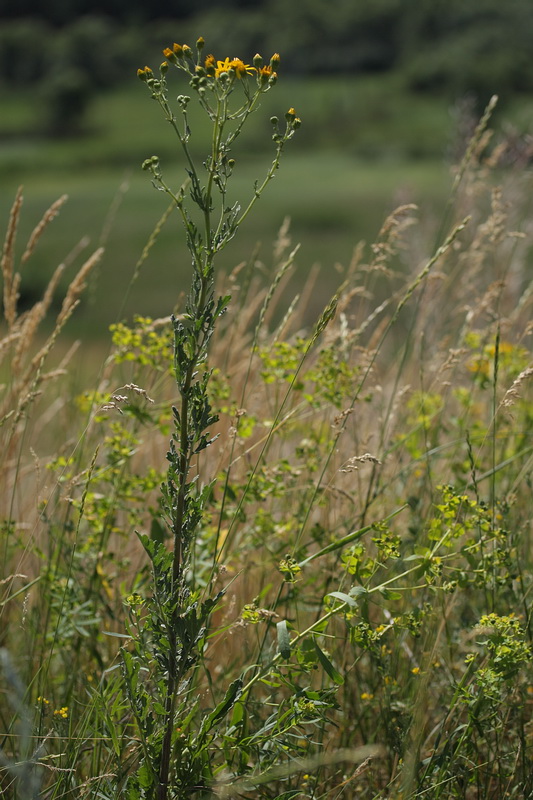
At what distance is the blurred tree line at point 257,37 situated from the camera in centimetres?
5159

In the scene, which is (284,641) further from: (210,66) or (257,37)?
(257,37)

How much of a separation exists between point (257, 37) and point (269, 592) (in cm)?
6486

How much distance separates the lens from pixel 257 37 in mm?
60188

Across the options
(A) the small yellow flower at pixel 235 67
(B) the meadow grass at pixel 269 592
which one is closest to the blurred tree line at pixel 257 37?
(B) the meadow grass at pixel 269 592

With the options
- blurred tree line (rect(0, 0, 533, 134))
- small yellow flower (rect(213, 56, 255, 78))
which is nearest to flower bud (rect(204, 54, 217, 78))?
small yellow flower (rect(213, 56, 255, 78))

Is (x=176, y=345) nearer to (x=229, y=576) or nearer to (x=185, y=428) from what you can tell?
(x=185, y=428)

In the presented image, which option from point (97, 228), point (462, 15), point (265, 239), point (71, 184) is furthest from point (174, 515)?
point (462, 15)

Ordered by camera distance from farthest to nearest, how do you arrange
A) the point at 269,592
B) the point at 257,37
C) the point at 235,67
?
the point at 257,37
the point at 269,592
the point at 235,67

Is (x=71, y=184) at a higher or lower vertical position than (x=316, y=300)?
higher

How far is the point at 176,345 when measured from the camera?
0.93 m

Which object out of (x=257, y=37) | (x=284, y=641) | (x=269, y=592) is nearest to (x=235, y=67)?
(x=284, y=641)

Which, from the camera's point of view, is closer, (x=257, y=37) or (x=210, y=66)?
(x=210, y=66)

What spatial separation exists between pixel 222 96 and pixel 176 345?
1.03 ft

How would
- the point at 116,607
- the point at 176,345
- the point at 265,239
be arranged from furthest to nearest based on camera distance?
the point at 265,239, the point at 116,607, the point at 176,345
